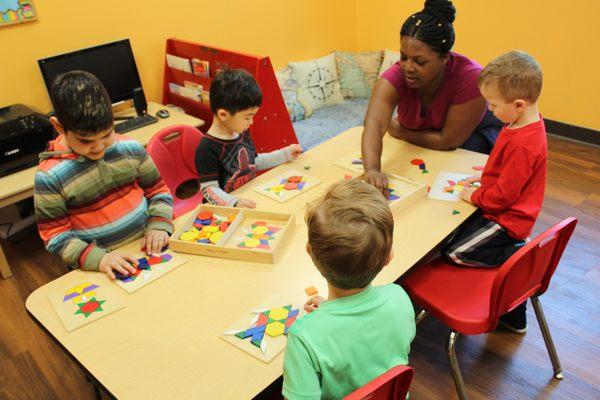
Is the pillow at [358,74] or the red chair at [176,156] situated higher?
the red chair at [176,156]

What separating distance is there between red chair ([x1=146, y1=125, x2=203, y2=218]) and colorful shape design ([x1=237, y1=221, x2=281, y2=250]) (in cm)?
66

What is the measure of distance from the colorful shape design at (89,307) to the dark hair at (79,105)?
0.49 m

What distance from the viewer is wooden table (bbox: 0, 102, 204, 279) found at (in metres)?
2.38

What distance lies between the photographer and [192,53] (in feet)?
10.3

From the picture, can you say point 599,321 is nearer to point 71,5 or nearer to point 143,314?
point 143,314

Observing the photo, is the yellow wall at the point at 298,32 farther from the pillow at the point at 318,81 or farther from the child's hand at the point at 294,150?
the child's hand at the point at 294,150

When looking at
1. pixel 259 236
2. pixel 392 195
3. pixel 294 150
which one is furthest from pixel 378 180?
pixel 259 236

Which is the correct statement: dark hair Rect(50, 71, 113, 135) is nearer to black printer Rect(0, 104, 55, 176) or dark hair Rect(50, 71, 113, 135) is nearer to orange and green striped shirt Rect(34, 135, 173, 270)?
orange and green striped shirt Rect(34, 135, 173, 270)

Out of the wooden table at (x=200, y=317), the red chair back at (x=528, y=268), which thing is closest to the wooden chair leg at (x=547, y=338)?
the red chair back at (x=528, y=268)

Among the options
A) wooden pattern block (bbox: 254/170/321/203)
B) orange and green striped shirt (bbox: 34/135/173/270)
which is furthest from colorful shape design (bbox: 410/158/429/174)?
orange and green striped shirt (bbox: 34/135/173/270)

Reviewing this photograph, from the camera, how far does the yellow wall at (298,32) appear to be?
281 cm

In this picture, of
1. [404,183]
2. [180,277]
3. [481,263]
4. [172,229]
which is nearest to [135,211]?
[172,229]

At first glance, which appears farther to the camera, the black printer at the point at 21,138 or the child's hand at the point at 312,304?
the black printer at the point at 21,138

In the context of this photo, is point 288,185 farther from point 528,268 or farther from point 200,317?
point 528,268
